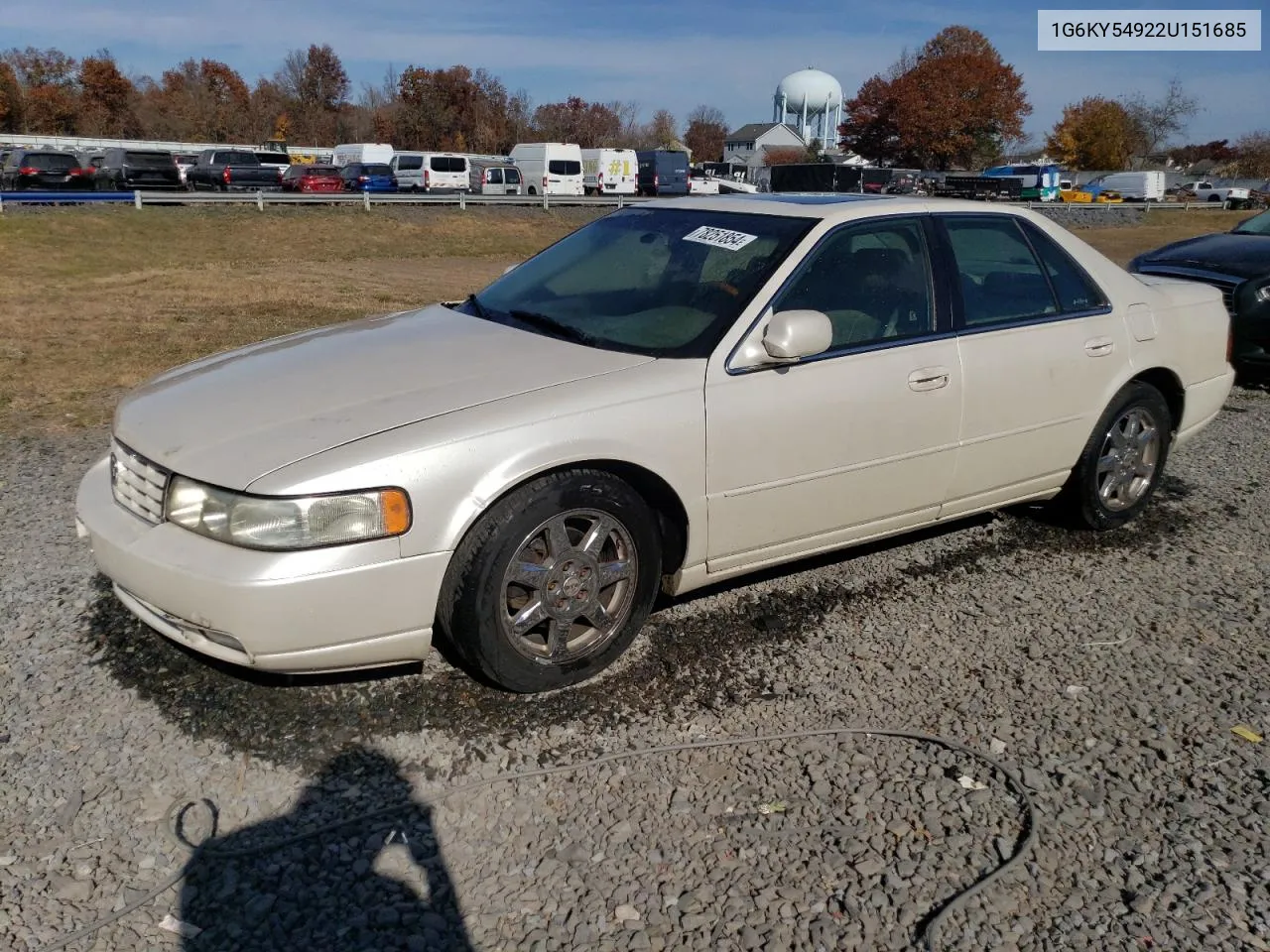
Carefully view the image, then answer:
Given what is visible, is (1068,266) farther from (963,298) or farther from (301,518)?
(301,518)

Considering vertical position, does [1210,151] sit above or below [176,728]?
above

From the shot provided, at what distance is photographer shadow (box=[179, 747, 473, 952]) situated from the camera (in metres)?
2.35

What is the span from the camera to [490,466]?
3070 mm

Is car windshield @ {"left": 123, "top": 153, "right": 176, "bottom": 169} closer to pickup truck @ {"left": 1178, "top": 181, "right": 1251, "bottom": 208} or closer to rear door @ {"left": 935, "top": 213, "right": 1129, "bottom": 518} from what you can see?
rear door @ {"left": 935, "top": 213, "right": 1129, "bottom": 518}

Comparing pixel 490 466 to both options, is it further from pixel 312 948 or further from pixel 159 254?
pixel 159 254

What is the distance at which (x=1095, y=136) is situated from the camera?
80000 mm

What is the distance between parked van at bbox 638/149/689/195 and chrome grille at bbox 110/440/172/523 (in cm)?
4188

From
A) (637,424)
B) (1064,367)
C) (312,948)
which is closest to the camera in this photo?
(312,948)

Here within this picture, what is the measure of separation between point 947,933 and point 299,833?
163 centimetres

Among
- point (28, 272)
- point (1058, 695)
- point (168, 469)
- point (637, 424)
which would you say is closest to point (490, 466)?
point (637, 424)

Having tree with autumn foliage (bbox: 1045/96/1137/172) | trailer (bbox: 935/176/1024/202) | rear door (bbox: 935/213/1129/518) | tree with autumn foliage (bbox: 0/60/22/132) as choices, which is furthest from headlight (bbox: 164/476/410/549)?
tree with autumn foliage (bbox: 1045/96/1137/172)

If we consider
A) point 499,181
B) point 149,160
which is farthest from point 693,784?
point 499,181

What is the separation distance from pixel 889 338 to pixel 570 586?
1.61m

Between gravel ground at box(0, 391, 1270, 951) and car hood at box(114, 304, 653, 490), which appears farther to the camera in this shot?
car hood at box(114, 304, 653, 490)
